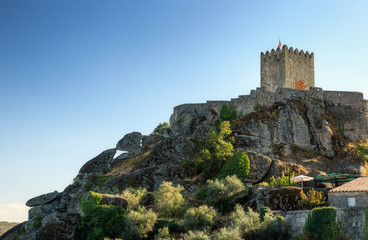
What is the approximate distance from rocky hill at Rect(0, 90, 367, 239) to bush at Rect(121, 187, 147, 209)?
1.10 metres

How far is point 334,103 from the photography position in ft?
157

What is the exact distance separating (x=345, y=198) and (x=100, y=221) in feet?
55.4

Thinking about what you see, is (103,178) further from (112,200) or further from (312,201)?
(312,201)

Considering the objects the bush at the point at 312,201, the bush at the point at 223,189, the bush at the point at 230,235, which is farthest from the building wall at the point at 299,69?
the bush at the point at 230,235

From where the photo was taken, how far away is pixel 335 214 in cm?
2412

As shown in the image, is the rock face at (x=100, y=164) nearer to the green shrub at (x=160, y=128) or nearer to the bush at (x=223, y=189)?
the green shrub at (x=160, y=128)

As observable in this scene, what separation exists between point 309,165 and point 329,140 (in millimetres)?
4441

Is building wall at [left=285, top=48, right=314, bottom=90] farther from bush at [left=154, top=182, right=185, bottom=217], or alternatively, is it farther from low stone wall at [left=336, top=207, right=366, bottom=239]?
low stone wall at [left=336, top=207, right=366, bottom=239]

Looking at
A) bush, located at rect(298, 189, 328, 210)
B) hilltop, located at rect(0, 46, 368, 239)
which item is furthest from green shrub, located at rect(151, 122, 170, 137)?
bush, located at rect(298, 189, 328, 210)

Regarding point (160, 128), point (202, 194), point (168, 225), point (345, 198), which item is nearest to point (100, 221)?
point (168, 225)

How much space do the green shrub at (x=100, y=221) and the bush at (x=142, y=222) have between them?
2.02ft

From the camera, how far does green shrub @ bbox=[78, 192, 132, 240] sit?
31.9 m

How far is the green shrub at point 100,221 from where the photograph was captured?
3194 cm

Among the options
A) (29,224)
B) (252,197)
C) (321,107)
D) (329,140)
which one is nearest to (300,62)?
(321,107)
